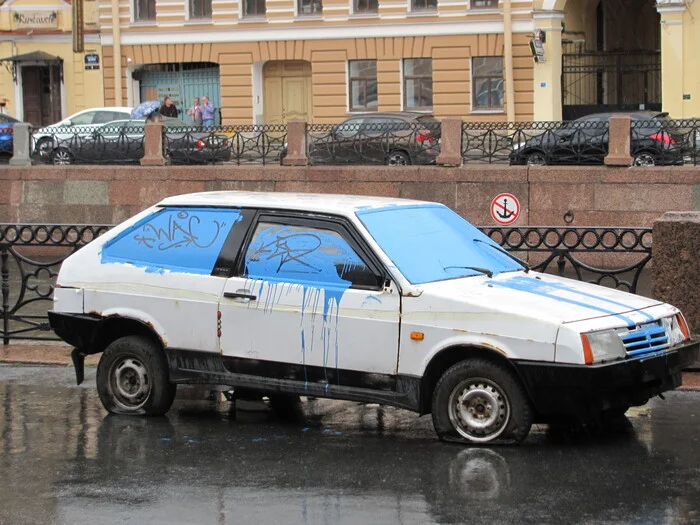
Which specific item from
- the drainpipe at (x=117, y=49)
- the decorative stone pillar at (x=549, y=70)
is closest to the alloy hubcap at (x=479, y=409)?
the decorative stone pillar at (x=549, y=70)

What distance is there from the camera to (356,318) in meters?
7.91

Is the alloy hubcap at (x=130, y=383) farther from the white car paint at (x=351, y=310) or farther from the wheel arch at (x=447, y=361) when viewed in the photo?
the wheel arch at (x=447, y=361)

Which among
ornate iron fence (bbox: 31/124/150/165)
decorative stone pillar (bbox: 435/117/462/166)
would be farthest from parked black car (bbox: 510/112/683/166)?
ornate iron fence (bbox: 31/124/150/165)

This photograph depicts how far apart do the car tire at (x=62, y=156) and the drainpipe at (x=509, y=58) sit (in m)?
14.2

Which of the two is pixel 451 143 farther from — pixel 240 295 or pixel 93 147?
pixel 240 295

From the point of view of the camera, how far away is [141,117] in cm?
3138

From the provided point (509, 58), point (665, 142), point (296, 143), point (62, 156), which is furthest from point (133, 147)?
point (509, 58)

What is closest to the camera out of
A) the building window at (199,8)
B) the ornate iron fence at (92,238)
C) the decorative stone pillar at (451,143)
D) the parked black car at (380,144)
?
→ the ornate iron fence at (92,238)

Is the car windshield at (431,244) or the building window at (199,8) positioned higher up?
the building window at (199,8)

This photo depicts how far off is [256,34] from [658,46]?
1238 centimetres

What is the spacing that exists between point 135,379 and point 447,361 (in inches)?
87.7

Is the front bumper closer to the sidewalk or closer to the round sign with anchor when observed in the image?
the sidewalk

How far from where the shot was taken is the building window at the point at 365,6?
38281 mm

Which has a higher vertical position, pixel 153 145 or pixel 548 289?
pixel 153 145
